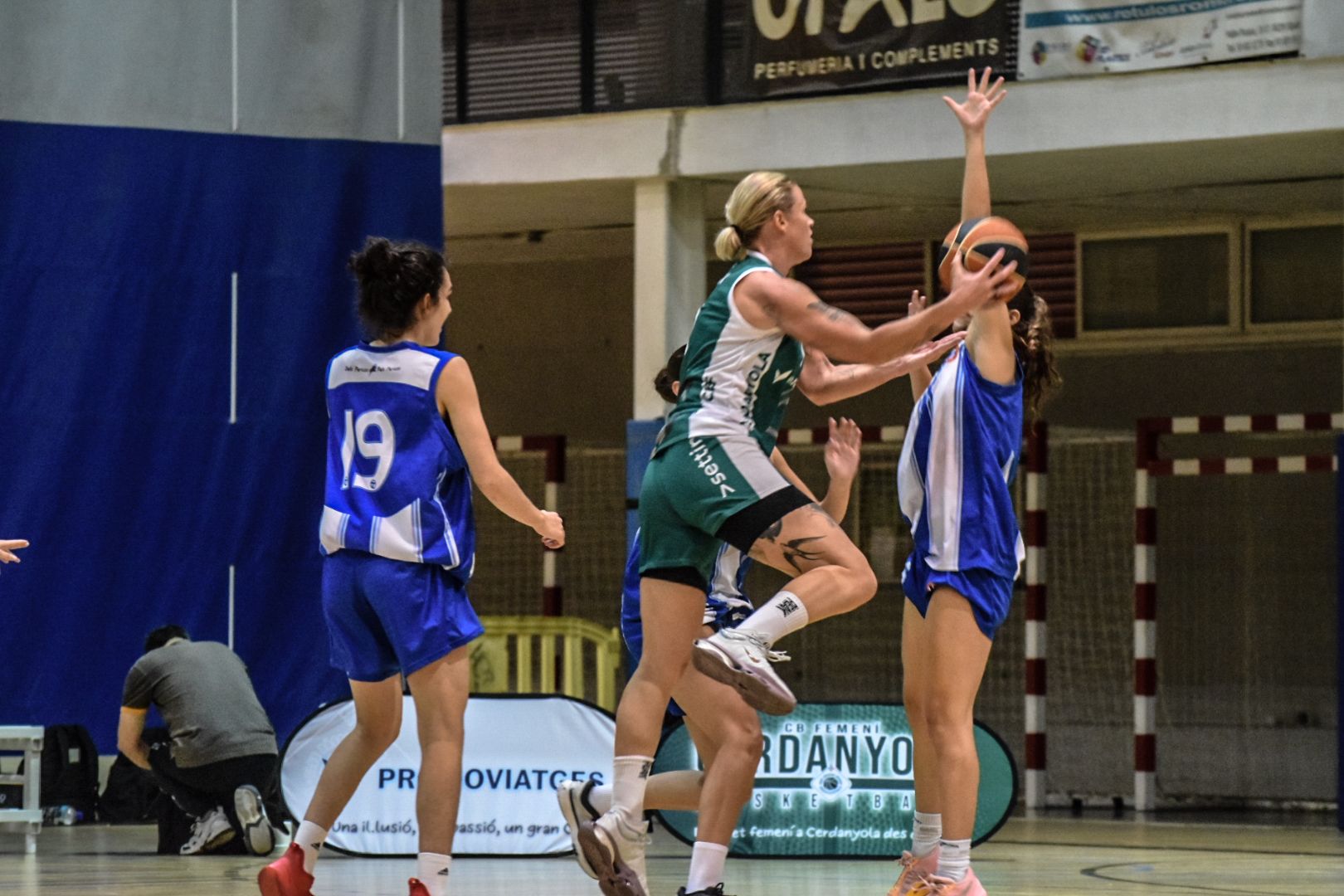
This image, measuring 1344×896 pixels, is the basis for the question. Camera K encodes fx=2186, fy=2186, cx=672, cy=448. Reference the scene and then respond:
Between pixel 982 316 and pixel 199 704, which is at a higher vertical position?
pixel 982 316

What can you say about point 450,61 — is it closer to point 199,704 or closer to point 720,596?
point 199,704

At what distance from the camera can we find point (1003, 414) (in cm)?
659

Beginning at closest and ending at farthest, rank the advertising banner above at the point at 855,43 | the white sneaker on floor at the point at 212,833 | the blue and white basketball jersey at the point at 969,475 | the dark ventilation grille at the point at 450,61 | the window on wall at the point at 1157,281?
1. the blue and white basketball jersey at the point at 969,475
2. the white sneaker on floor at the point at 212,833
3. the advertising banner above at the point at 855,43
4. the dark ventilation grille at the point at 450,61
5. the window on wall at the point at 1157,281

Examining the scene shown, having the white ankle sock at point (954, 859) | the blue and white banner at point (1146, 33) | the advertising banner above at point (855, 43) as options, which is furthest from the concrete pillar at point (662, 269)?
the white ankle sock at point (954, 859)

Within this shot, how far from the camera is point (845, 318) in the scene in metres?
6.09

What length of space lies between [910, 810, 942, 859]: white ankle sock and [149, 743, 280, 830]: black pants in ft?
15.9

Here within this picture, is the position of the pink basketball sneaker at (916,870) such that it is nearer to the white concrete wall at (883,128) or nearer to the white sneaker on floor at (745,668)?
the white sneaker on floor at (745,668)

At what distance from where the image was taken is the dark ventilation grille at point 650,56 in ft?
46.4

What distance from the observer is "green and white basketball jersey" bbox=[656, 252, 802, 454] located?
6.16 meters

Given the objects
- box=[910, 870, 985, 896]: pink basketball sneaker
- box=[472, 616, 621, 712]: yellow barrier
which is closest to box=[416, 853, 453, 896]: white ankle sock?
box=[910, 870, 985, 896]: pink basketball sneaker

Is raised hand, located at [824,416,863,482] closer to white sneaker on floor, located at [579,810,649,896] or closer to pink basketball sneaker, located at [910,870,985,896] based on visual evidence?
pink basketball sneaker, located at [910,870,985,896]

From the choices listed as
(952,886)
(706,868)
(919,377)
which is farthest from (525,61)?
(952,886)

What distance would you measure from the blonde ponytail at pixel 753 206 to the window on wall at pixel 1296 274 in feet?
34.2

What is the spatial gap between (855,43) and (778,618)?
323 inches
